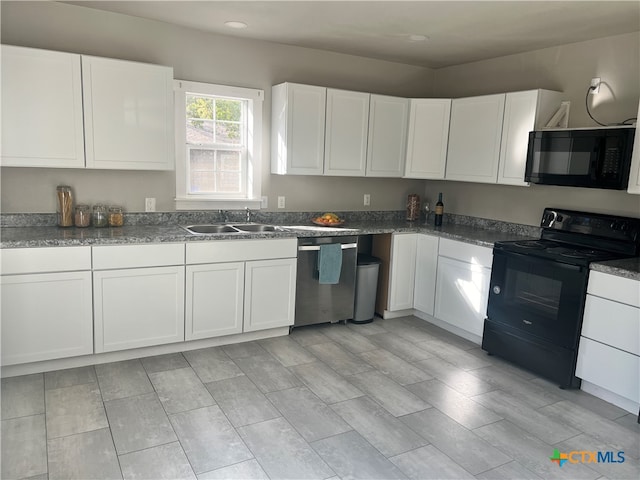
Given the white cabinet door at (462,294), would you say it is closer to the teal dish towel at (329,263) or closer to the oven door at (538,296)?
the oven door at (538,296)

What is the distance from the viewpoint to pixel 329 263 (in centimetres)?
386

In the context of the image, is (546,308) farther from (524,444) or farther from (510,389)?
(524,444)

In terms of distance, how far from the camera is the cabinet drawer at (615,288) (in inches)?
108

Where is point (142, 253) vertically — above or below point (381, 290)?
above

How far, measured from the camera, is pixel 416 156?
448 cm

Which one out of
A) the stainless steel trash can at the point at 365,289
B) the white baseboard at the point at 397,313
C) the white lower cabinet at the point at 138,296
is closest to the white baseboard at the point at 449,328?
the white baseboard at the point at 397,313

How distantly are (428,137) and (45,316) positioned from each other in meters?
3.38

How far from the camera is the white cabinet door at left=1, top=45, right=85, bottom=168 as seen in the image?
2.93 m

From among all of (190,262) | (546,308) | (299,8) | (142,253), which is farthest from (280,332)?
(299,8)

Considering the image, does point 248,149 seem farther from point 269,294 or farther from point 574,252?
point 574,252

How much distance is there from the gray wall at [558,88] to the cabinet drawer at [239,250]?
1.90m

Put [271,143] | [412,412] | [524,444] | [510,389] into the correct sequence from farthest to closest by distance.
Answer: [271,143]
[510,389]
[412,412]
[524,444]

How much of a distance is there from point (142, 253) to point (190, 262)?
0.32 meters

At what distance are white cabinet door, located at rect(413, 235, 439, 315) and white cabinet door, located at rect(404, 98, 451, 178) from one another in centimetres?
68
